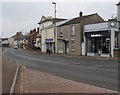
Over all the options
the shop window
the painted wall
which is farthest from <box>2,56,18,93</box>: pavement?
the painted wall

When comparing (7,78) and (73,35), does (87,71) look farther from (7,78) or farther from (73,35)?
(73,35)

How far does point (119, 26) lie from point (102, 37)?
2.91 meters

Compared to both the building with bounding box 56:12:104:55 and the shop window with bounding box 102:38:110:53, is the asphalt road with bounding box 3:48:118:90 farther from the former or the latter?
the building with bounding box 56:12:104:55

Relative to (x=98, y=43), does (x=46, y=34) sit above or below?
above

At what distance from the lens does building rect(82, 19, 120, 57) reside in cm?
3419

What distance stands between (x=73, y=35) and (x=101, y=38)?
8049mm

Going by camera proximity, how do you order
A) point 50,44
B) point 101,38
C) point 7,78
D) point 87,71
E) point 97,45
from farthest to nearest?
point 50,44 < point 97,45 < point 101,38 < point 87,71 < point 7,78

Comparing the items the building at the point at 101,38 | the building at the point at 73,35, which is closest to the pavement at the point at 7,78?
the building at the point at 101,38

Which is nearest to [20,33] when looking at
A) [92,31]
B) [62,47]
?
[62,47]

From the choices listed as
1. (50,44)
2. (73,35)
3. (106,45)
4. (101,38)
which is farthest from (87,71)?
(50,44)

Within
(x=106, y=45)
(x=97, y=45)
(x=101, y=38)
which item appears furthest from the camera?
(x=97, y=45)

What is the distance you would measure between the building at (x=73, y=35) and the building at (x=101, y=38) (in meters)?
1.72

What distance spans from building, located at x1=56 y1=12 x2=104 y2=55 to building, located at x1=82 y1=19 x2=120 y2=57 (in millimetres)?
1717

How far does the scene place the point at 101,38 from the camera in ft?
120
